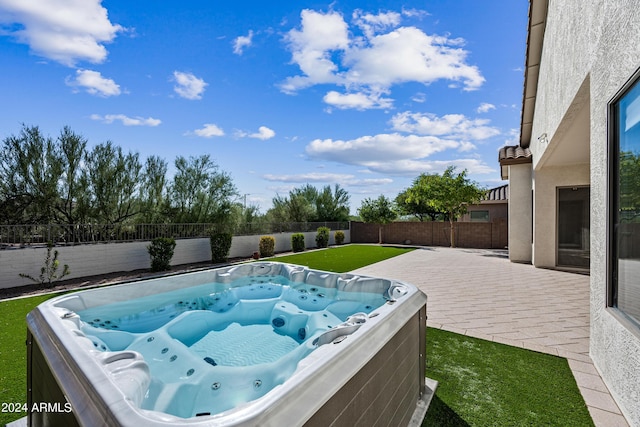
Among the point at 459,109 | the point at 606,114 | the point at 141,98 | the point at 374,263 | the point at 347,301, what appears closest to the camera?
the point at 606,114

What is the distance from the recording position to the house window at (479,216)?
2122 cm

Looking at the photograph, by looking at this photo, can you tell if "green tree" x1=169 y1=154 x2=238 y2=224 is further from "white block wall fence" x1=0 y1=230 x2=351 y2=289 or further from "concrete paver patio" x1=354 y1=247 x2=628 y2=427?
"concrete paver patio" x1=354 y1=247 x2=628 y2=427

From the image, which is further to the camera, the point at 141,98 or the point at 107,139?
the point at 107,139

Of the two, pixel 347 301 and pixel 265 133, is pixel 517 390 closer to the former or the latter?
pixel 347 301

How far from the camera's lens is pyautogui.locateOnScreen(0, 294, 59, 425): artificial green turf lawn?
2.83 m

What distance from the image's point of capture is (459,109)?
12.0 meters

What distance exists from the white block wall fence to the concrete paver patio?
6249 millimetres

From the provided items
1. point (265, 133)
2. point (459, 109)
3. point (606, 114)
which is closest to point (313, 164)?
point (265, 133)

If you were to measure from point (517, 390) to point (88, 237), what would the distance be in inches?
424

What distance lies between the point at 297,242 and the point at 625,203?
13.6m

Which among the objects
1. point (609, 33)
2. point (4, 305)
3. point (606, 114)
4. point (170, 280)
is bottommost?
point (4, 305)

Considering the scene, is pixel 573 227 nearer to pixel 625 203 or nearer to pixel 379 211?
pixel 625 203

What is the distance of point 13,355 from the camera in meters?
3.69

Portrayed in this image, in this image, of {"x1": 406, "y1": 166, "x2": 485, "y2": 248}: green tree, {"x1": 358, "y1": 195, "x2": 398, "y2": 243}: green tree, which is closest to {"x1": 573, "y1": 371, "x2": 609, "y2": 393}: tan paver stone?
{"x1": 406, "y1": 166, "x2": 485, "y2": 248}: green tree
